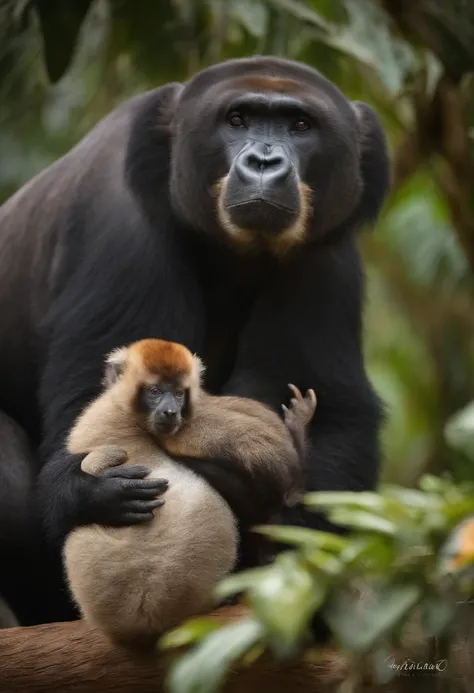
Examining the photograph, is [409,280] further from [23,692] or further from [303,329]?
[23,692]

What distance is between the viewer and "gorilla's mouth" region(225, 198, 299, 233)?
460cm

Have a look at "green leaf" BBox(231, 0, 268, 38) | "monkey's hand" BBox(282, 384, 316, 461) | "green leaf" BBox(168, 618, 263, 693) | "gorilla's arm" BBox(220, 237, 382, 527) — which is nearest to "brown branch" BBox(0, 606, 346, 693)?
"monkey's hand" BBox(282, 384, 316, 461)

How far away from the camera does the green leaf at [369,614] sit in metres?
2.31

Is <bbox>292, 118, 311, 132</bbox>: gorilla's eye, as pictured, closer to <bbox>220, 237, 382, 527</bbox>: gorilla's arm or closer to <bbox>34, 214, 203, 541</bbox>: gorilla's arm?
<bbox>220, 237, 382, 527</bbox>: gorilla's arm

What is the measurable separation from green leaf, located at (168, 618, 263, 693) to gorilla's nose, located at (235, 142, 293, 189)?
8.17 feet

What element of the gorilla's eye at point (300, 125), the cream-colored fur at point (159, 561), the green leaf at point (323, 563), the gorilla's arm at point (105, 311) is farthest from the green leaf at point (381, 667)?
the gorilla's eye at point (300, 125)

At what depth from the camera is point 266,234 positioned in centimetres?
471

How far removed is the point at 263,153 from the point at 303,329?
31.9 inches

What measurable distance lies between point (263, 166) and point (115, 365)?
0.89 metres

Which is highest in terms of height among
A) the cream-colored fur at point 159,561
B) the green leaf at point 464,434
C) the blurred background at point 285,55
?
the blurred background at point 285,55

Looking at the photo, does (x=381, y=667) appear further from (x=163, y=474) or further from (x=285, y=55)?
(x=285, y=55)

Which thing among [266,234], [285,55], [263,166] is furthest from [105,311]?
[285,55]

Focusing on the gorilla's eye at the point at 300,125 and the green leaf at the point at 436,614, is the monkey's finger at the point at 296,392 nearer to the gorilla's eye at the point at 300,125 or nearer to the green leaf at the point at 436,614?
the gorilla's eye at the point at 300,125

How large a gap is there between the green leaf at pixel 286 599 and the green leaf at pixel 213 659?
1.7 inches
